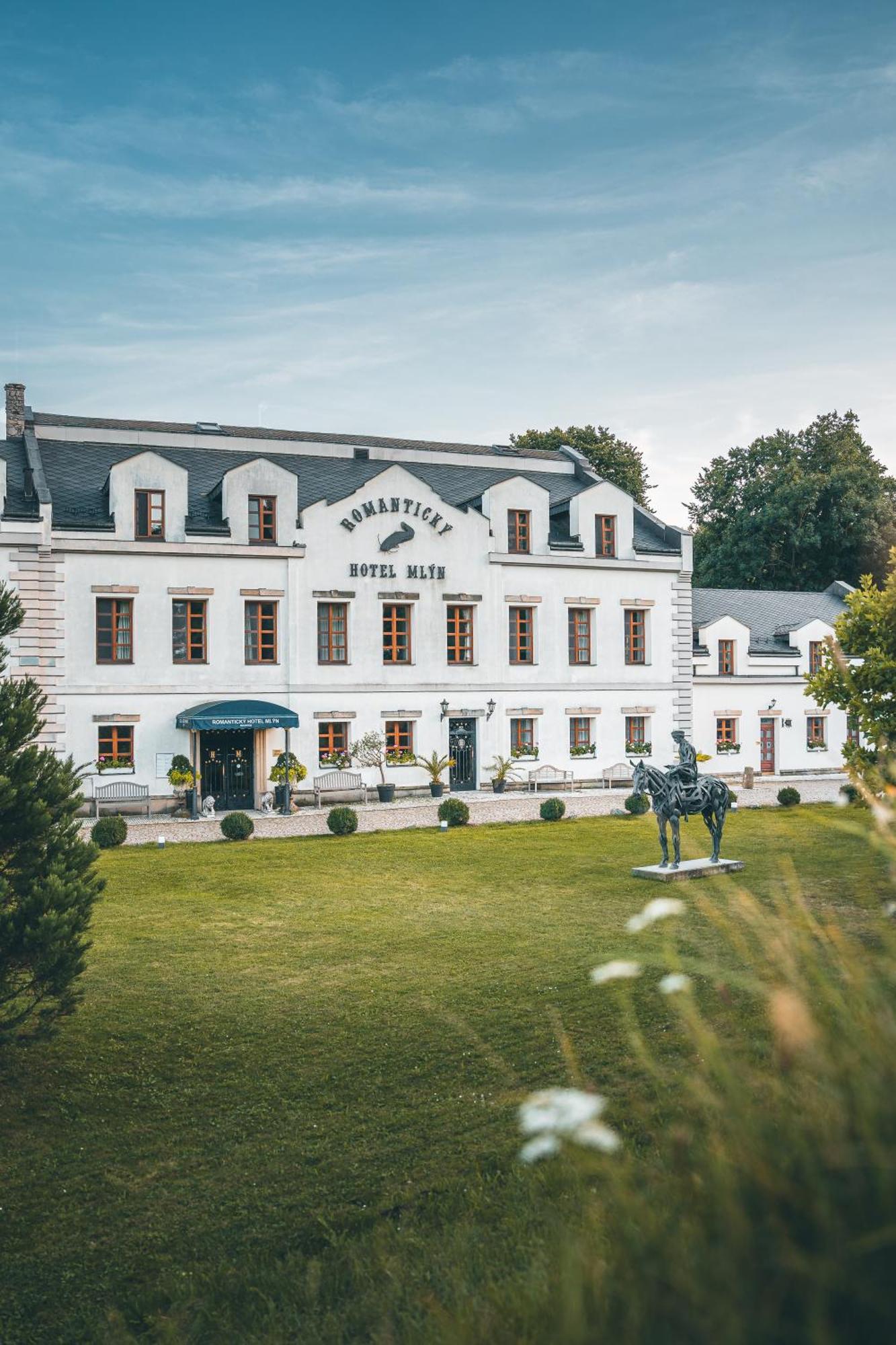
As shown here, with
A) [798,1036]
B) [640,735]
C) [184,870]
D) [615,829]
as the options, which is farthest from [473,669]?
[798,1036]

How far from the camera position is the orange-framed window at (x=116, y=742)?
33.4 meters

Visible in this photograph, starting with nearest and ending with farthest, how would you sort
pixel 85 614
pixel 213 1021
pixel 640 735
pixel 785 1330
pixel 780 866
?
pixel 785 1330 < pixel 213 1021 < pixel 780 866 < pixel 85 614 < pixel 640 735

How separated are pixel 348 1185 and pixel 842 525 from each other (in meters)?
60.8

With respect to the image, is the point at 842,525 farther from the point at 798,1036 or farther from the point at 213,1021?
the point at 798,1036

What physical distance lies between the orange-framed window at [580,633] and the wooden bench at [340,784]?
9925 millimetres

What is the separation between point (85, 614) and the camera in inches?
1304

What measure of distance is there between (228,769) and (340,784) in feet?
12.4

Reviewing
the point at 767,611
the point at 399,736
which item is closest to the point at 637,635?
the point at 767,611

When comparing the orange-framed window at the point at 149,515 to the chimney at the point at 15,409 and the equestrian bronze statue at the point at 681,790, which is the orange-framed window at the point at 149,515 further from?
the equestrian bronze statue at the point at 681,790

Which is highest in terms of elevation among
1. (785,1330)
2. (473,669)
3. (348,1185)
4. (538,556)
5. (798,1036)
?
(538,556)

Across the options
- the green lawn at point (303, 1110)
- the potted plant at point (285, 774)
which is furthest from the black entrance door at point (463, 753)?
the green lawn at point (303, 1110)

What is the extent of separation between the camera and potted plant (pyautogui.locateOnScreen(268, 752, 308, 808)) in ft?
111

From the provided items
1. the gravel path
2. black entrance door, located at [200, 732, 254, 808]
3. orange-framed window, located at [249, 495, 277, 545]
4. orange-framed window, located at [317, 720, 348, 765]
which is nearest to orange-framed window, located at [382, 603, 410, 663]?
orange-framed window, located at [317, 720, 348, 765]

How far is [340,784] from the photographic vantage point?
117 ft
